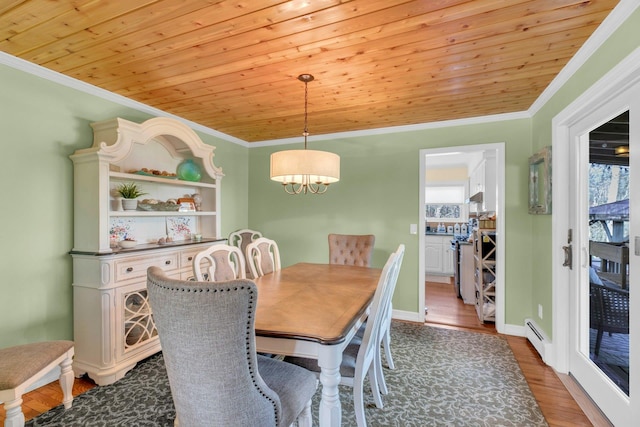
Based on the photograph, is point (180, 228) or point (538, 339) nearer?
point (538, 339)

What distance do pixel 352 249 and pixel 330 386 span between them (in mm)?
1964

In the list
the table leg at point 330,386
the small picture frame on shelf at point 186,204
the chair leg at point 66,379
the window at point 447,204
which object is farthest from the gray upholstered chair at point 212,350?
the window at point 447,204

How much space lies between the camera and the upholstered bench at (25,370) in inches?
59.8

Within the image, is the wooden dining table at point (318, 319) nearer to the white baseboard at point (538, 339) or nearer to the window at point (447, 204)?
the white baseboard at point (538, 339)

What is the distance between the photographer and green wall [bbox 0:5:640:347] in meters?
2.09

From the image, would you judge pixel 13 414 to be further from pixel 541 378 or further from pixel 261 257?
pixel 541 378

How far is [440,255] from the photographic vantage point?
6.07 m

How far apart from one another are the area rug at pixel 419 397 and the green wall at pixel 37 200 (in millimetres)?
688

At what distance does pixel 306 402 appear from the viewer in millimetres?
1402

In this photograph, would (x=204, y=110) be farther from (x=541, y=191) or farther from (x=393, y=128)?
(x=541, y=191)

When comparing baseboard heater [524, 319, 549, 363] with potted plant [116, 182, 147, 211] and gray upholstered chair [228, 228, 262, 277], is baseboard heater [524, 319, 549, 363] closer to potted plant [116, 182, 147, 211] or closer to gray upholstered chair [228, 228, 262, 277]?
gray upholstered chair [228, 228, 262, 277]

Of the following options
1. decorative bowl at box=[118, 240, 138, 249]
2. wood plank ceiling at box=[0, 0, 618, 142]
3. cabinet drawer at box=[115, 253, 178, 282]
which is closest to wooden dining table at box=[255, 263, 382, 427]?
cabinet drawer at box=[115, 253, 178, 282]

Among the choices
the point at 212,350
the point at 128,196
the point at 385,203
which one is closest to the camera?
the point at 212,350

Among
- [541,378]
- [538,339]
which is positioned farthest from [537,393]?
[538,339]
